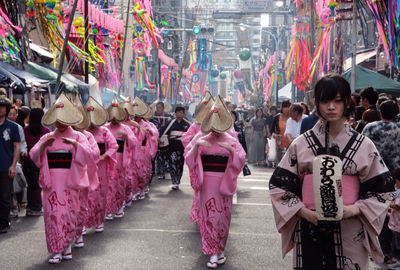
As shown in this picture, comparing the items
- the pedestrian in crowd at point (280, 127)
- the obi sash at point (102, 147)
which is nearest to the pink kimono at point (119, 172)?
the obi sash at point (102, 147)

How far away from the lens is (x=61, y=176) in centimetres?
690

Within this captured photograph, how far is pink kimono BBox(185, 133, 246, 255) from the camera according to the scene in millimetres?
6883

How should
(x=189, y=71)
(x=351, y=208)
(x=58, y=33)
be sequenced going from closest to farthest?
(x=351, y=208) < (x=58, y=33) < (x=189, y=71)

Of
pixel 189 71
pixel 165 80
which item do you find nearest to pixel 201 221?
pixel 165 80

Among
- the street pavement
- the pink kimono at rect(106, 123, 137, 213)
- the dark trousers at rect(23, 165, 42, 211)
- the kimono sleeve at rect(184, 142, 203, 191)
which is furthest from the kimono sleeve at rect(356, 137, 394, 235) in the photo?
the dark trousers at rect(23, 165, 42, 211)

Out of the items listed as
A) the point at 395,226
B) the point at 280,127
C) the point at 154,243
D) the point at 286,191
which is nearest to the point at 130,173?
the point at 154,243

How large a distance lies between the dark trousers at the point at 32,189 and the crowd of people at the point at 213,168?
0.02 meters

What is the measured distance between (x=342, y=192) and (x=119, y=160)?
6.69 metres

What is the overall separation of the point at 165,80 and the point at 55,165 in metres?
42.9

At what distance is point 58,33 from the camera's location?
56.1ft

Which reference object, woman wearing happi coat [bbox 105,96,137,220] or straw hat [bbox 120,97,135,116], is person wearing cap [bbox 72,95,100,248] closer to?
woman wearing happi coat [bbox 105,96,137,220]

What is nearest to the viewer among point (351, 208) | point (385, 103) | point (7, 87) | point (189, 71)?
point (351, 208)

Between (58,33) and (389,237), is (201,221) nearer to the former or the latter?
(389,237)

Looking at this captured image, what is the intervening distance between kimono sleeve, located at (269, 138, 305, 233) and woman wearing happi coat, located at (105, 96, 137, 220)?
6044mm
